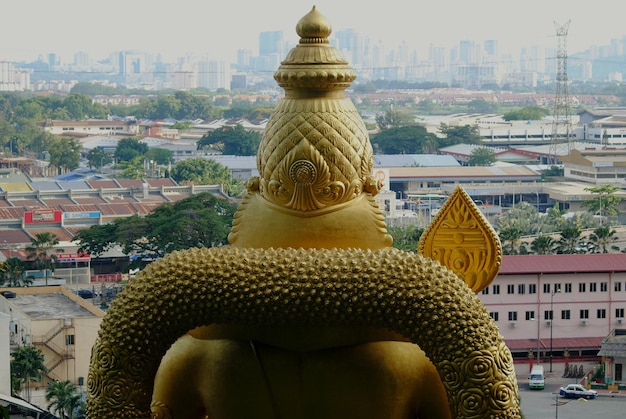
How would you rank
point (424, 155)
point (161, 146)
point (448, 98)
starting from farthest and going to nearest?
1. point (448, 98)
2. point (161, 146)
3. point (424, 155)

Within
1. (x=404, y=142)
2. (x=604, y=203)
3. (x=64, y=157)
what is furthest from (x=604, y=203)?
(x=64, y=157)

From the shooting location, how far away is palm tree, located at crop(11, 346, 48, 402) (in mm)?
24241

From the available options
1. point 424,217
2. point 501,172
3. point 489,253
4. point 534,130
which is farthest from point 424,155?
point 489,253

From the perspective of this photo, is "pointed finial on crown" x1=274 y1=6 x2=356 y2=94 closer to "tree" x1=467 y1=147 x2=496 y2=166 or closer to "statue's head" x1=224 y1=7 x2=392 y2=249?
"statue's head" x1=224 y1=7 x2=392 y2=249

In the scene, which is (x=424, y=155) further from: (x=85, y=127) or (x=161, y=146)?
(x=85, y=127)

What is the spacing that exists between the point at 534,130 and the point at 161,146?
61.0 feet

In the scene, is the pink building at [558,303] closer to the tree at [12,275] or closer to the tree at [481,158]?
the tree at [12,275]

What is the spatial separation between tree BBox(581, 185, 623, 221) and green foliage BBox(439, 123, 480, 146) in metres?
23.4

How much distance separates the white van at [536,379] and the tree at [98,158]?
149ft

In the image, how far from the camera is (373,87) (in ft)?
463

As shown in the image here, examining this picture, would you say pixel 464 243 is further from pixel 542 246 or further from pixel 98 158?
pixel 98 158

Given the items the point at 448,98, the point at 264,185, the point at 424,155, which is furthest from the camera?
the point at 448,98

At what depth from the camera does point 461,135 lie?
79.7 metres

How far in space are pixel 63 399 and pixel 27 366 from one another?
109 inches
